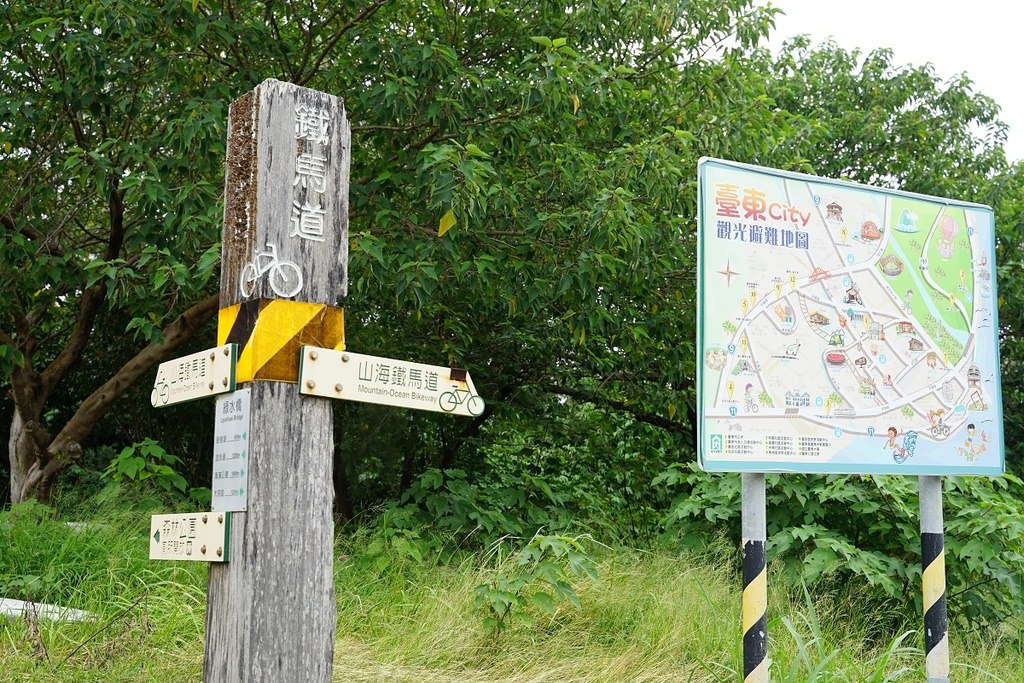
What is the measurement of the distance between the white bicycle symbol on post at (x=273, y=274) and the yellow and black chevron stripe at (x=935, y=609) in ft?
10.7

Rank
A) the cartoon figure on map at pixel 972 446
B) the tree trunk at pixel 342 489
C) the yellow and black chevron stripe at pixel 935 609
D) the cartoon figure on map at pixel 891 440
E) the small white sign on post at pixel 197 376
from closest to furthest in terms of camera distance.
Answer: the small white sign on post at pixel 197 376, the cartoon figure on map at pixel 891 440, the yellow and black chevron stripe at pixel 935 609, the cartoon figure on map at pixel 972 446, the tree trunk at pixel 342 489

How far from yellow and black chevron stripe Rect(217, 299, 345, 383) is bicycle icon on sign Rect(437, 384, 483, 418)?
1.28 ft

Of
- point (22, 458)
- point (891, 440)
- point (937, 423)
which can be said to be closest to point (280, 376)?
point (891, 440)

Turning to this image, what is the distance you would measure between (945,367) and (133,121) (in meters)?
5.69

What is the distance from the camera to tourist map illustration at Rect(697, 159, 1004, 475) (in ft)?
13.4

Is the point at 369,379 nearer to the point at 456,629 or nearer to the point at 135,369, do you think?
the point at 456,629

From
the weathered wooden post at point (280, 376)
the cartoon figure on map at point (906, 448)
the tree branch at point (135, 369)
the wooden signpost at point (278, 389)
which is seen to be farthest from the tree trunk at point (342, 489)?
the weathered wooden post at point (280, 376)

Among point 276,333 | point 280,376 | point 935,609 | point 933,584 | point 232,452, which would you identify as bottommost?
point 935,609

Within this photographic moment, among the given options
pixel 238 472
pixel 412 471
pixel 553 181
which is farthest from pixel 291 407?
pixel 412 471

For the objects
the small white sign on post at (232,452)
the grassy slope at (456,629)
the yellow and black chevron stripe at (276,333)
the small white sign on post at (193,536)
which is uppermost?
the yellow and black chevron stripe at (276,333)

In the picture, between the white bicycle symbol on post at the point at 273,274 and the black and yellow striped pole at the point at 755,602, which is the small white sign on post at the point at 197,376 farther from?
the black and yellow striped pole at the point at 755,602

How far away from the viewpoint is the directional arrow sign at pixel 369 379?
10.5ft

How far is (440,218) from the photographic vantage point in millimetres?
6297

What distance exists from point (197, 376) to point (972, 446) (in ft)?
11.6
